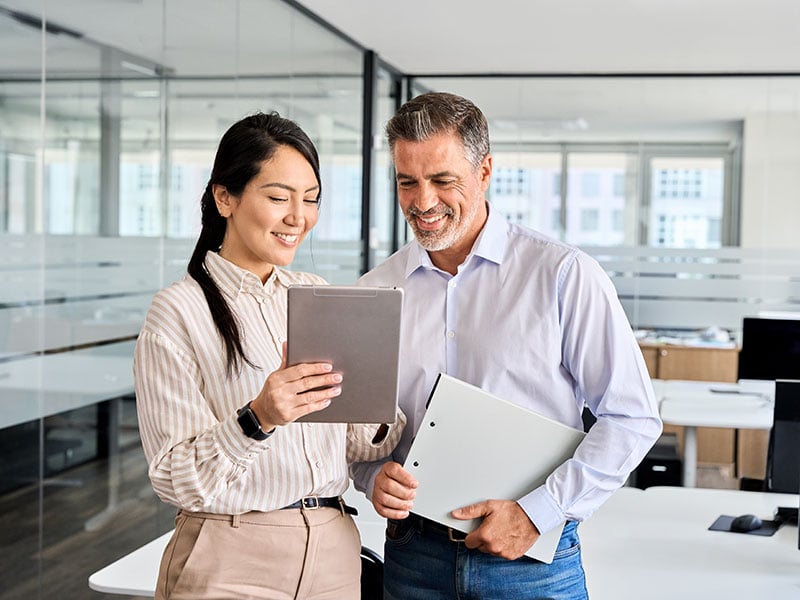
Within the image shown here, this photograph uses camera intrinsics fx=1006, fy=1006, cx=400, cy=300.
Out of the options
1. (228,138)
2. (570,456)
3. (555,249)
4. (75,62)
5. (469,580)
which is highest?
(75,62)

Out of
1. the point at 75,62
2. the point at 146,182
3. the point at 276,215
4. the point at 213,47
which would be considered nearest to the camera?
the point at 276,215

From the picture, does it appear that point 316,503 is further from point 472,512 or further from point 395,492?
point 472,512

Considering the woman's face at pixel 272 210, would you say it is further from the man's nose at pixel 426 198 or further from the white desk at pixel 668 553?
the white desk at pixel 668 553

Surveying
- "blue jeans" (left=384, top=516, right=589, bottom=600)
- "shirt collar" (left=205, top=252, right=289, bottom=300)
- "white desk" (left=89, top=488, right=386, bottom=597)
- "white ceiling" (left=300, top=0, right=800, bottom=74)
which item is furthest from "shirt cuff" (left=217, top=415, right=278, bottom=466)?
"white ceiling" (left=300, top=0, right=800, bottom=74)

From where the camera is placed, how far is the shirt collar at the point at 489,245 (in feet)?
6.30

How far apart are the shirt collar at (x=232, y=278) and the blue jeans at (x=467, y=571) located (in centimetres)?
56

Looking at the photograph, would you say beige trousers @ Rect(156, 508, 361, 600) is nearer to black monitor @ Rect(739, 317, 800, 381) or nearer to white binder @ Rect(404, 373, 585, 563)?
white binder @ Rect(404, 373, 585, 563)

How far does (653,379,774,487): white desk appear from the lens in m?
4.95

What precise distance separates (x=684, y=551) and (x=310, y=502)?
1.47 m

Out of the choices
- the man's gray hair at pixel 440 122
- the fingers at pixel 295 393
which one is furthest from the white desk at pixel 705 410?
the fingers at pixel 295 393

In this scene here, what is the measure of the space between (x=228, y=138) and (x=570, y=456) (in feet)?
2.78

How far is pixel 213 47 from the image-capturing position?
4.70 meters

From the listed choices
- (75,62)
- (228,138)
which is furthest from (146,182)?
(228,138)

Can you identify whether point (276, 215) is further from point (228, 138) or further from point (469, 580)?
point (469, 580)
